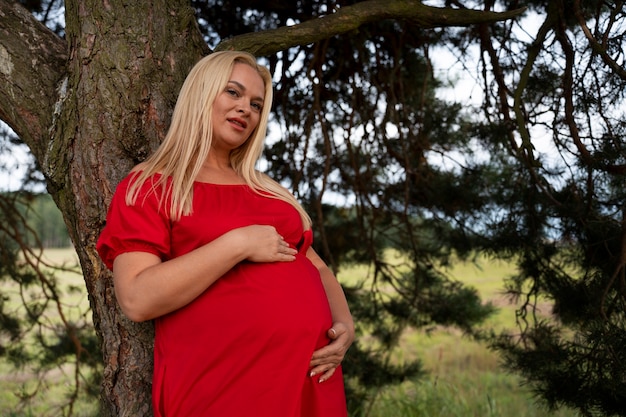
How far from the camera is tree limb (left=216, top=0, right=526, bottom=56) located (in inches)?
81.4

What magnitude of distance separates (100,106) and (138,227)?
0.52 metres

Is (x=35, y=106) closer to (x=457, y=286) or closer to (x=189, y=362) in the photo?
Answer: (x=189, y=362)

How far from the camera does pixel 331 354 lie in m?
1.61

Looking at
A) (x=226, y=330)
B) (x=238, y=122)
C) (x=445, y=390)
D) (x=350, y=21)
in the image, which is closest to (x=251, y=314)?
(x=226, y=330)

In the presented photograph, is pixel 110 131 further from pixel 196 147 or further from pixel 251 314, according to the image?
pixel 251 314

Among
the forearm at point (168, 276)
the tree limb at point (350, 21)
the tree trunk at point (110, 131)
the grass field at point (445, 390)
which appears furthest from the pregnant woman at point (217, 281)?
the grass field at point (445, 390)

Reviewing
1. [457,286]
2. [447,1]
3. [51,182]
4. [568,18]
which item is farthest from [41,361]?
[568,18]

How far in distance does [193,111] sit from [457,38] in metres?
2.62

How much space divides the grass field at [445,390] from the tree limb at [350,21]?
1.51 m

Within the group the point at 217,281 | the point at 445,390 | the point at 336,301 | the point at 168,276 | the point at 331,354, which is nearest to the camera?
the point at 168,276

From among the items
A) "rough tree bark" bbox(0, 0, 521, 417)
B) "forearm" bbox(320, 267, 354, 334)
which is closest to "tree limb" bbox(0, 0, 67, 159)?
"rough tree bark" bbox(0, 0, 521, 417)

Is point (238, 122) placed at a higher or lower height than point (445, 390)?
higher

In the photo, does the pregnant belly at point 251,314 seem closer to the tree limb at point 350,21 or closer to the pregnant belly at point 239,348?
the pregnant belly at point 239,348

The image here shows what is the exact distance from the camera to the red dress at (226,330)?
1.45 metres
